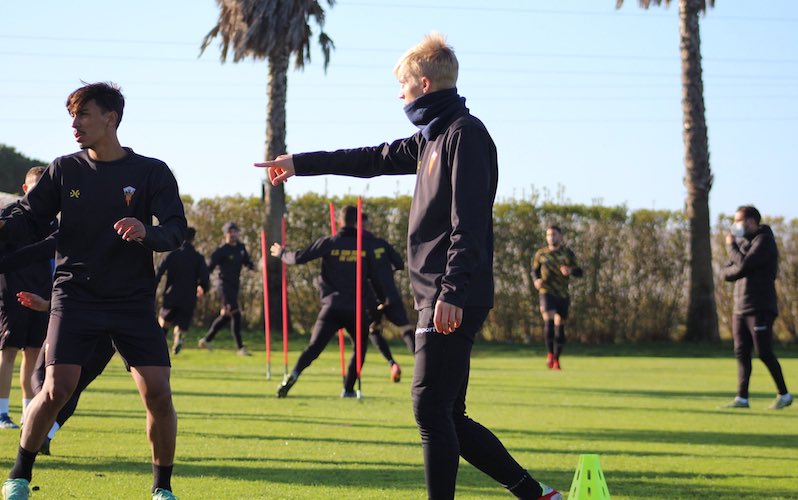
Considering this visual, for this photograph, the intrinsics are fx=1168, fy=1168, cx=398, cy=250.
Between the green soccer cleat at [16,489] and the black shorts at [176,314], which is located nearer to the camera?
the green soccer cleat at [16,489]

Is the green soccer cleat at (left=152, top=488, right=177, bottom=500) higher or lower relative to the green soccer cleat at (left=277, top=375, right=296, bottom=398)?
higher

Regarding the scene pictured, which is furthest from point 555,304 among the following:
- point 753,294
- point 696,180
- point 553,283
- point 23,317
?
point 23,317

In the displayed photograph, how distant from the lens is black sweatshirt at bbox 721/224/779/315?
1244 centimetres

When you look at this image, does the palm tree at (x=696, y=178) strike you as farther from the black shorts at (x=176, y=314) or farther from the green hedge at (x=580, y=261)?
the black shorts at (x=176, y=314)

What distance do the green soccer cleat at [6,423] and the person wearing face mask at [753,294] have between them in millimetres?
7408

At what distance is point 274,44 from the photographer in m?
27.2

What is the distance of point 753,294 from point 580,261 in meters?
13.7

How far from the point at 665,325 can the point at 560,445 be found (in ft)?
58.7

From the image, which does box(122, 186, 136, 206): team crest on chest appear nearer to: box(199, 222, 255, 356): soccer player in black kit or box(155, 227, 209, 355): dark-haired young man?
box(155, 227, 209, 355): dark-haired young man

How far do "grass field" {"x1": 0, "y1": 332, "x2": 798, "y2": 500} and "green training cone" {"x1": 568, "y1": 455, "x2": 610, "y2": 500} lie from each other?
6.02 ft

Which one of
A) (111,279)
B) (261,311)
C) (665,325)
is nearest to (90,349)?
(111,279)

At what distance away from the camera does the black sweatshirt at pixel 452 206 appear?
482cm

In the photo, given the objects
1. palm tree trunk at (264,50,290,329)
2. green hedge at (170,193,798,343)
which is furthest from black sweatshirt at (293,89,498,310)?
green hedge at (170,193,798,343)

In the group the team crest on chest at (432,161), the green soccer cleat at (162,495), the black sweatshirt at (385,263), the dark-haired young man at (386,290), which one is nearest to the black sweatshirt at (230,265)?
the dark-haired young man at (386,290)
